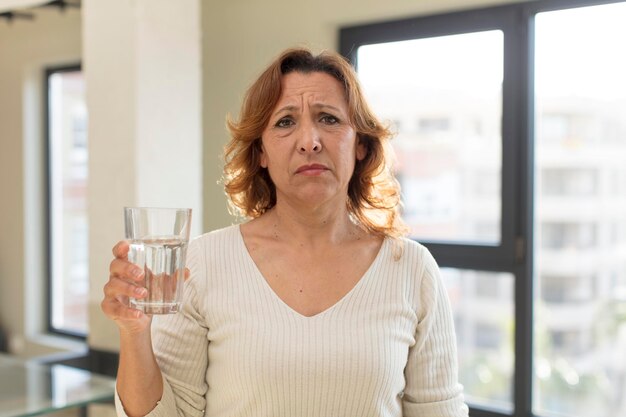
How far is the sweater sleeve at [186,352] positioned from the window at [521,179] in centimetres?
211

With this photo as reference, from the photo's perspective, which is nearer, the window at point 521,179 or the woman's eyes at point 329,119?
the woman's eyes at point 329,119

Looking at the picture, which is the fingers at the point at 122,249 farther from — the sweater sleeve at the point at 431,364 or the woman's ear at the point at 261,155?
the sweater sleeve at the point at 431,364

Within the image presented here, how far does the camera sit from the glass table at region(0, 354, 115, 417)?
7.88 feet

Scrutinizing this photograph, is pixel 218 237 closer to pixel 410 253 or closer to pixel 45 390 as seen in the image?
pixel 410 253

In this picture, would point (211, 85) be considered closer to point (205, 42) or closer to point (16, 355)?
point (205, 42)

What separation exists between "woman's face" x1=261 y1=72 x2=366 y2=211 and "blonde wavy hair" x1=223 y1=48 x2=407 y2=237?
2 centimetres

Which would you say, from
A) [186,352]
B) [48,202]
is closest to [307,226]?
[186,352]

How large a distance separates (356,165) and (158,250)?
56cm

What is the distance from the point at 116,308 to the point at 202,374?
27 cm

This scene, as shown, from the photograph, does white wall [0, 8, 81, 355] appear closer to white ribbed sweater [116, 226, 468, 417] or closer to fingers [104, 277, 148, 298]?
white ribbed sweater [116, 226, 468, 417]

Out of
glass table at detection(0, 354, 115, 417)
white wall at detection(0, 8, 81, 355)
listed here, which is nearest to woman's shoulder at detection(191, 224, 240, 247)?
glass table at detection(0, 354, 115, 417)

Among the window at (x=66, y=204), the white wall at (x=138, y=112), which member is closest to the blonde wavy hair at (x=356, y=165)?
the white wall at (x=138, y=112)

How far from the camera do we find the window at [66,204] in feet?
17.9

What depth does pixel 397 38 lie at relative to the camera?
12.0 feet
